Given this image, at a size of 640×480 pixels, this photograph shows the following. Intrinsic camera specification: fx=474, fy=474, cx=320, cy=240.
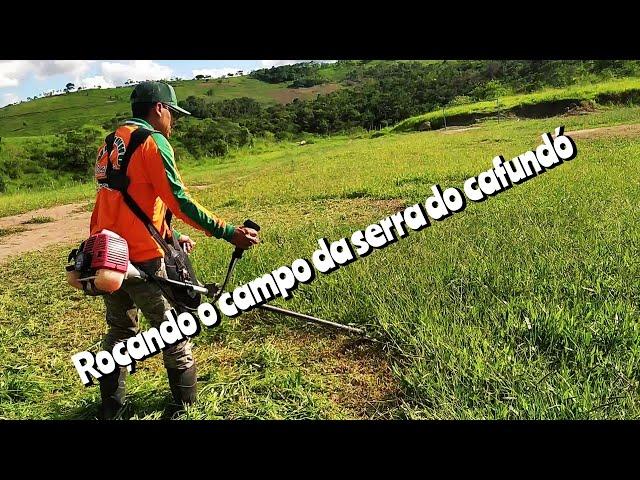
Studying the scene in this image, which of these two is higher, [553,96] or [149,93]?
[149,93]

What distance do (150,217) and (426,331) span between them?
4.65 ft

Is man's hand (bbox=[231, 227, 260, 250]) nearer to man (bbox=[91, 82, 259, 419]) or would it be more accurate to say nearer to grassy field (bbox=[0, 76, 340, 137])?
man (bbox=[91, 82, 259, 419])

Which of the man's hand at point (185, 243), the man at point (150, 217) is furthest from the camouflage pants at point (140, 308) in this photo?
the man's hand at point (185, 243)

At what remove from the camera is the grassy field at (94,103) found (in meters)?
13.3

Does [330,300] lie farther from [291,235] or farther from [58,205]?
[58,205]

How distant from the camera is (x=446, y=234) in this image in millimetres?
3836

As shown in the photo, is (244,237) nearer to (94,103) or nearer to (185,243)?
(185,243)

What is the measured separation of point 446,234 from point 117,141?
2.71 m

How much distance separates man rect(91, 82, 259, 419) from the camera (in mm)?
1835

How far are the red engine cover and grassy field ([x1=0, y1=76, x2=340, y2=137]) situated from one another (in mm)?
10237

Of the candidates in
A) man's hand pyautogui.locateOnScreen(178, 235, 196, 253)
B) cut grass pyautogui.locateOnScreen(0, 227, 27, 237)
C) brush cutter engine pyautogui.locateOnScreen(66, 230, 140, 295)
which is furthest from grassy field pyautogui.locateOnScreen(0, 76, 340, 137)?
brush cutter engine pyautogui.locateOnScreen(66, 230, 140, 295)

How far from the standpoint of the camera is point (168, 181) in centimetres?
182

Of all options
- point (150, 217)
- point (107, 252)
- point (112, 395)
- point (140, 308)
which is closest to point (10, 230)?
point (112, 395)

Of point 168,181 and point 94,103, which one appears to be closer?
point 168,181
